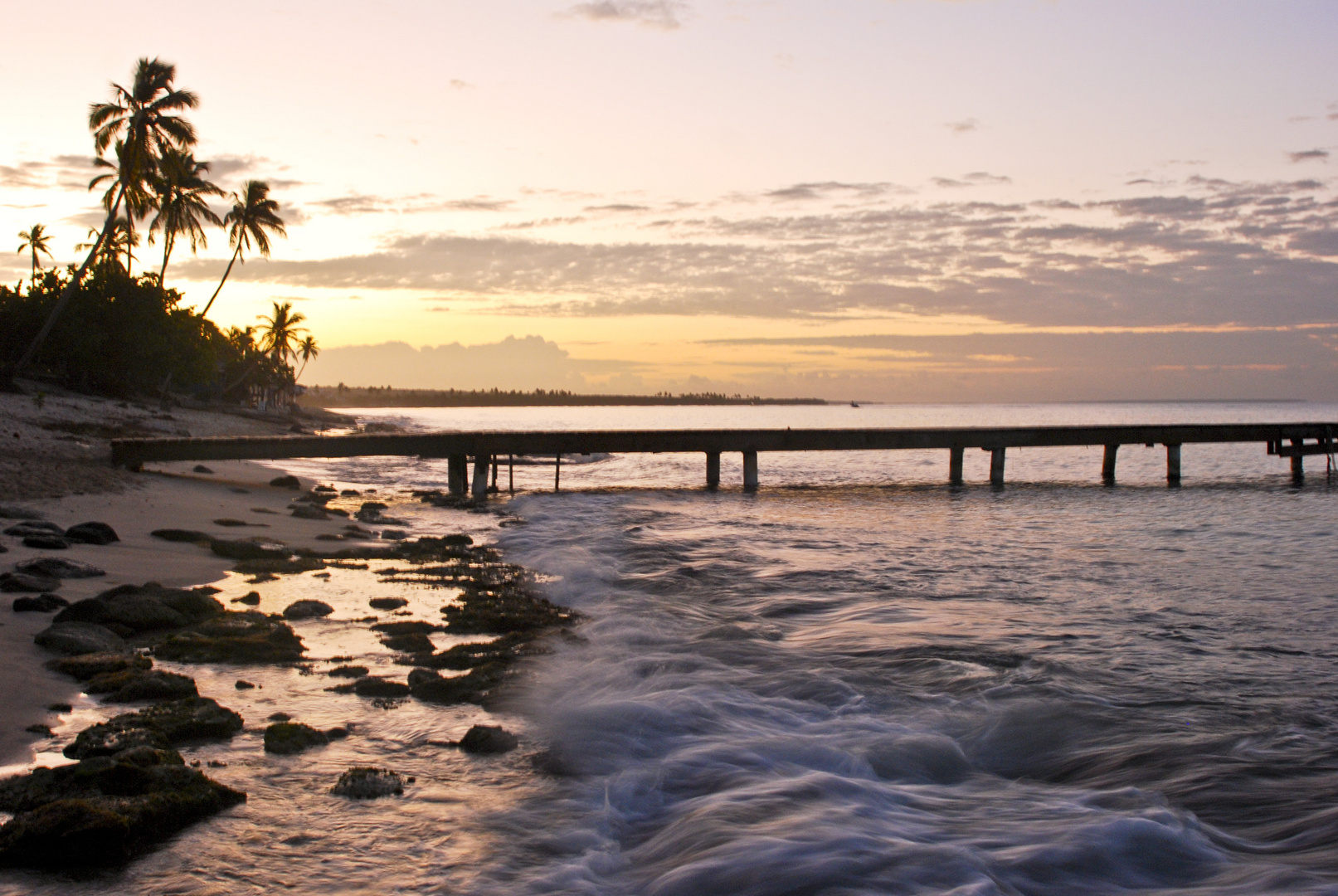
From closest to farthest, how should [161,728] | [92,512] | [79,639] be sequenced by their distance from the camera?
[161,728], [79,639], [92,512]

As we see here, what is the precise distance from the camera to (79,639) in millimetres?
6809

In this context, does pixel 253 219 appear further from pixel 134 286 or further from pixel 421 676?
pixel 421 676

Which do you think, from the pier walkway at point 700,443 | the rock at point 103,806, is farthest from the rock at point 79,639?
the pier walkway at point 700,443

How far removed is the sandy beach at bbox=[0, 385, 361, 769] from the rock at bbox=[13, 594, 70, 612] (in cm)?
9

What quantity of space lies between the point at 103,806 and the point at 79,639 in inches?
134

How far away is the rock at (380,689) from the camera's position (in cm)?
641

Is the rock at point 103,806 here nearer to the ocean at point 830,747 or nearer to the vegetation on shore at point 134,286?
the ocean at point 830,747

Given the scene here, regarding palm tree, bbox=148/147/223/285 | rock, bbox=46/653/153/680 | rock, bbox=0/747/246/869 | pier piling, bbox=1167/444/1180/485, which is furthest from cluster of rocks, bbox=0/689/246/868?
palm tree, bbox=148/147/223/285

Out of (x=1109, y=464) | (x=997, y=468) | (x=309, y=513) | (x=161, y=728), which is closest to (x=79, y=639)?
(x=161, y=728)

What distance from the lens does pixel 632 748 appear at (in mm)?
6113

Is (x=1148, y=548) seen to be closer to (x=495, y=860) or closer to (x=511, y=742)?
(x=511, y=742)

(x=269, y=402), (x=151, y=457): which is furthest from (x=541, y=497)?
(x=269, y=402)

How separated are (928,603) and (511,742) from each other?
692 cm

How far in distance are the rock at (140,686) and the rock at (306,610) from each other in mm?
2450
